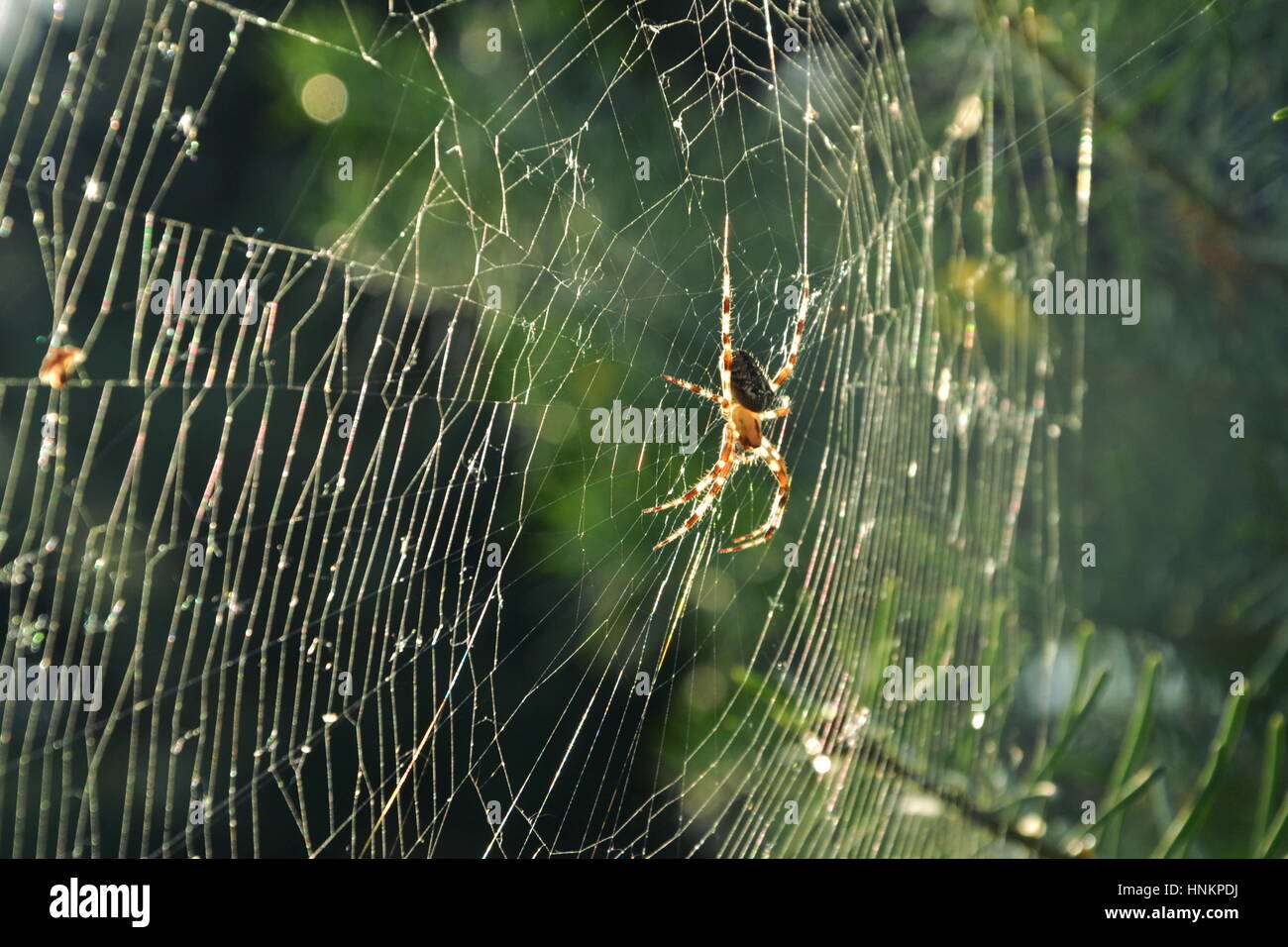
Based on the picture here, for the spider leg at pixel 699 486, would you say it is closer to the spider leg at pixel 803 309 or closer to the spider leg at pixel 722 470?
the spider leg at pixel 722 470

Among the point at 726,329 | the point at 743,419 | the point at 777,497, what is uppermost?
the point at 726,329

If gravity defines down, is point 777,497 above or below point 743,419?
below

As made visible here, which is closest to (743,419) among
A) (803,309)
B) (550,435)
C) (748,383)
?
(748,383)

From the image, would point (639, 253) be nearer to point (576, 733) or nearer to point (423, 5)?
point (423, 5)

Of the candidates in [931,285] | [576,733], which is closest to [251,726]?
[576,733]

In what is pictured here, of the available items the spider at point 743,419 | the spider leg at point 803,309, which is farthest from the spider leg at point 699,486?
the spider leg at point 803,309

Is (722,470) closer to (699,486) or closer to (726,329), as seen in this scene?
(699,486)

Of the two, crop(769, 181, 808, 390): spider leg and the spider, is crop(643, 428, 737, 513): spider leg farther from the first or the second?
crop(769, 181, 808, 390): spider leg

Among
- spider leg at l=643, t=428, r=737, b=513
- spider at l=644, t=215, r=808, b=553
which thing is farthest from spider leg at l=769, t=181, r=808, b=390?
spider leg at l=643, t=428, r=737, b=513
